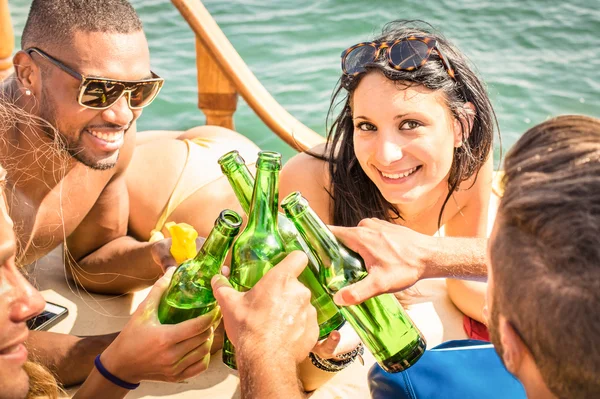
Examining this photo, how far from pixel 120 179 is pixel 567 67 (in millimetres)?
6317

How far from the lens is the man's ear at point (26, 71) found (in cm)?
245

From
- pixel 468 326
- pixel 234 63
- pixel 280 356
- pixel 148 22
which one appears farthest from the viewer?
pixel 148 22

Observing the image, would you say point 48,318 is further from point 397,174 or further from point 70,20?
point 397,174

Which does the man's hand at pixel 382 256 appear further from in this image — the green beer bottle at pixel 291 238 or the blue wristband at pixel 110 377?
the blue wristband at pixel 110 377

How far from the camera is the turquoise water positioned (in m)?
6.75

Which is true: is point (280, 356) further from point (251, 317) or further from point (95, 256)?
point (95, 256)

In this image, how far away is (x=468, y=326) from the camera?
2607 millimetres

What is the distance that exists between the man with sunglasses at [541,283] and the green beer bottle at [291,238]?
22cm

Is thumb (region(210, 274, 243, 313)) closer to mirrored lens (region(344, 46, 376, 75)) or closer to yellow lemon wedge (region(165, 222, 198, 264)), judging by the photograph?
yellow lemon wedge (region(165, 222, 198, 264))

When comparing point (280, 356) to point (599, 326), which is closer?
point (599, 326)

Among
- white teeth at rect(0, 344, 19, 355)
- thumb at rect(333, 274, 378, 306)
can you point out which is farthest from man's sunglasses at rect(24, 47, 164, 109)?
thumb at rect(333, 274, 378, 306)

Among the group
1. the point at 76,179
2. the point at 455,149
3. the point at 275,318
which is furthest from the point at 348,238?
the point at 76,179

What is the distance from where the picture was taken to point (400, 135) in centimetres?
221

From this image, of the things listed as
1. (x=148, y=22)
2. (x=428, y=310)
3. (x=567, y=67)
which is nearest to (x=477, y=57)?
(x=567, y=67)
